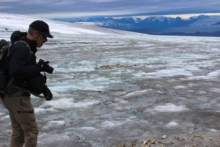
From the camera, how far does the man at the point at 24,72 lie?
3386 mm

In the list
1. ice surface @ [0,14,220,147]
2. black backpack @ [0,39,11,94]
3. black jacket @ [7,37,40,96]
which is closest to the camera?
black jacket @ [7,37,40,96]

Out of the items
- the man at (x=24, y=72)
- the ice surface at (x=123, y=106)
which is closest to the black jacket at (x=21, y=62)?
the man at (x=24, y=72)

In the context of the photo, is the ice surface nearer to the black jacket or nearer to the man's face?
the black jacket

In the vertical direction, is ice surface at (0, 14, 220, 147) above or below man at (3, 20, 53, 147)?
below

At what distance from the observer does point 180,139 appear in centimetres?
499

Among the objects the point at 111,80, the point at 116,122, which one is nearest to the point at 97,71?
the point at 111,80

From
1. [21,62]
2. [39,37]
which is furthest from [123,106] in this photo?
[21,62]

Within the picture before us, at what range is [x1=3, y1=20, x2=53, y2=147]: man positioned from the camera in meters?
3.39

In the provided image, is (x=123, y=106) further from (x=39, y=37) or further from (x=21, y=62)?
(x=21, y=62)

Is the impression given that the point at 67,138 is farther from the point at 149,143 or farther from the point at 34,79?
the point at 34,79

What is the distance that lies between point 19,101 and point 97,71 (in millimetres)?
7571

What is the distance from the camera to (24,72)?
3.39 m

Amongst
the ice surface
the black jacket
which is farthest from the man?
the ice surface

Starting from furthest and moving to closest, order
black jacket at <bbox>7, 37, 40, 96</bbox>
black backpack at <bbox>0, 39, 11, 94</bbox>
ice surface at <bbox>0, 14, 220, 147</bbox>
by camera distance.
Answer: ice surface at <bbox>0, 14, 220, 147</bbox> → black backpack at <bbox>0, 39, 11, 94</bbox> → black jacket at <bbox>7, 37, 40, 96</bbox>
